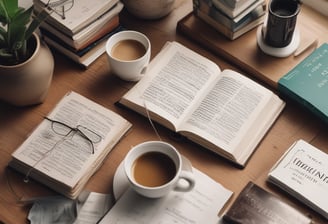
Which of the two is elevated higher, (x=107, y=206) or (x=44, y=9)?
(x=44, y=9)

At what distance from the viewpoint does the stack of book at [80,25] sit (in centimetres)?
118

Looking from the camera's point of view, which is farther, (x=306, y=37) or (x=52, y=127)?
(x=306, y=37)

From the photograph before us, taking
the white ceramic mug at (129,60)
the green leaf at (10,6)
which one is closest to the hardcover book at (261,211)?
the white ceramic mug at (129,60)

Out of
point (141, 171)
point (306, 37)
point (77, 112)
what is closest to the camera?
point (141, 171)

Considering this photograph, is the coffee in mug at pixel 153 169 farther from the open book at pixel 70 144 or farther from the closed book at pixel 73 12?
the closed book at pixel 73 12

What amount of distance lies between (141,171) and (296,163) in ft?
0.97

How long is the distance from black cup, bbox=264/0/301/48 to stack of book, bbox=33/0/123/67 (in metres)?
0.34

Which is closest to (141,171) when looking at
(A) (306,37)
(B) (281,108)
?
(B) (281,108)

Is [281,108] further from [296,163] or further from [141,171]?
[141,171]

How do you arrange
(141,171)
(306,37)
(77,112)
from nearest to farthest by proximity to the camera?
(141,171) → (77,112) → (306,37)

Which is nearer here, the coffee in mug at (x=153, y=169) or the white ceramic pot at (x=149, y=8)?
the coffee in mug at (x=153, y=169)

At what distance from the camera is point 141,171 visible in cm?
102

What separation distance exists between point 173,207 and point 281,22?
0.45 m

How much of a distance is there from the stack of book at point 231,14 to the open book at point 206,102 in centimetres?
10
